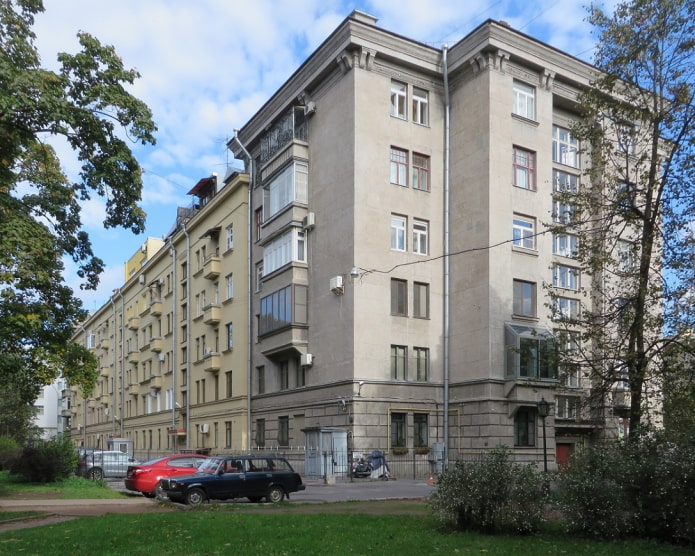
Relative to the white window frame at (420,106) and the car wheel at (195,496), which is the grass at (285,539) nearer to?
the car wheel at (195,496)

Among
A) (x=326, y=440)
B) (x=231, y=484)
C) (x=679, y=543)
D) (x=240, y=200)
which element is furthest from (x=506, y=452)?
(x=240, y=200)

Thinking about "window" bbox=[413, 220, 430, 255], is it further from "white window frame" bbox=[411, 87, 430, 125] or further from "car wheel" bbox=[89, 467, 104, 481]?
"car wheel" bbox=[89, 467, 104, 481]

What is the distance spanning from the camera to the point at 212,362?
48500mm

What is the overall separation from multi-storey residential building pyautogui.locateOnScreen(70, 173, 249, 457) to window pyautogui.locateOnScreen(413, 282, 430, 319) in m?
12.6

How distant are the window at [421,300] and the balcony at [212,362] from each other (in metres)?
16.8

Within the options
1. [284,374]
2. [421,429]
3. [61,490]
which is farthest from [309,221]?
[61,490]

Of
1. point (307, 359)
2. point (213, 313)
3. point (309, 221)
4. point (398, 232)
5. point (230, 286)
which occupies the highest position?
point (309, 221)

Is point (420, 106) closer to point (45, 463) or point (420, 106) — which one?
point (420, 106)

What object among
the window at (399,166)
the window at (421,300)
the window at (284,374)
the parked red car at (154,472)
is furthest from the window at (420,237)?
the parked red car at (154,472)

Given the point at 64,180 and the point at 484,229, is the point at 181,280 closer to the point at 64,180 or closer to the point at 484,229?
the point at 484,229

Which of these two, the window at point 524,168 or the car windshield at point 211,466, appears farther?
the window at point 524,168

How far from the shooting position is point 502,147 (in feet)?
117

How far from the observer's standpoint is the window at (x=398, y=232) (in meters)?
36.3

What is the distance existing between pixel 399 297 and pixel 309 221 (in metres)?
6.06
